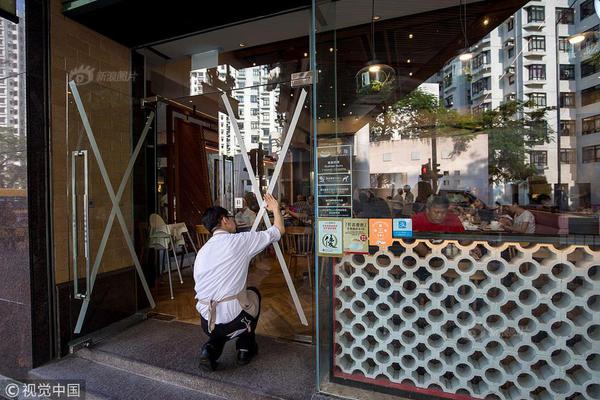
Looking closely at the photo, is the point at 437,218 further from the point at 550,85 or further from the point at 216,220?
the point at 550,85

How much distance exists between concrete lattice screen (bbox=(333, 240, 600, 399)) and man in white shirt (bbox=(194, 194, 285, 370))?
2.28ft

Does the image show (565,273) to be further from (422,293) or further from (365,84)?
(365,84)

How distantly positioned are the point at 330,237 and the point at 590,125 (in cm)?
1324

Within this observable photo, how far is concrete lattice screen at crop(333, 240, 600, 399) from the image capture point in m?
1.69

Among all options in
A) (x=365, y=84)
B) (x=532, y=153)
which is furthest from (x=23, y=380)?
(x=532, y=153)

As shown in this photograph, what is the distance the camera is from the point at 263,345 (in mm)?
2840

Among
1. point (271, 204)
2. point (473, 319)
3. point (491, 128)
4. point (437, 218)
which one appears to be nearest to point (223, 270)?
point (271, 204)

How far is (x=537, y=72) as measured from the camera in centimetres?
976

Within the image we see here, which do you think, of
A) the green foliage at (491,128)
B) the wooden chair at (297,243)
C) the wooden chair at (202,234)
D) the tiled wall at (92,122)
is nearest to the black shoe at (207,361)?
the tiled wall at (92,122)

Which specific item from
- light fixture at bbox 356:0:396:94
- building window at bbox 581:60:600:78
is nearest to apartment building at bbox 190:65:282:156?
light fixture at bbox 356:0:396:94

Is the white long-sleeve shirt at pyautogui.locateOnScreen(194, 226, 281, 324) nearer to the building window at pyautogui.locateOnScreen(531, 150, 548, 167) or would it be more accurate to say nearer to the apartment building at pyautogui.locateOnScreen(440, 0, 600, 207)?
the apartment building at pyautogui.locateOnScreen(440, 0, 600, 207)

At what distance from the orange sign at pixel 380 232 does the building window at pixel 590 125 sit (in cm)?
1264

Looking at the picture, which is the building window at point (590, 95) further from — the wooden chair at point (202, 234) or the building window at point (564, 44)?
the wooden chair at point (202, 234)

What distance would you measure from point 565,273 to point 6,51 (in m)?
4.44
